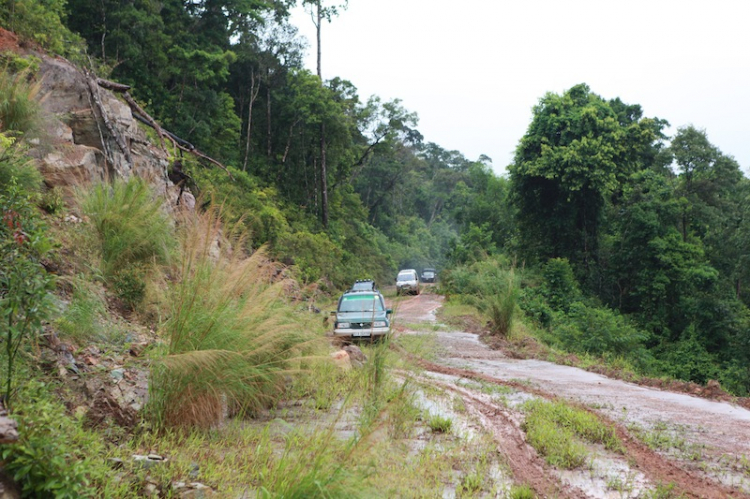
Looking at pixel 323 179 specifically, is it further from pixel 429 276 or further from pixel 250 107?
pixel 429 276

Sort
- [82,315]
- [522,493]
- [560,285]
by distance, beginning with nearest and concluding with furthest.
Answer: [522,493], [82,315], [560,285]

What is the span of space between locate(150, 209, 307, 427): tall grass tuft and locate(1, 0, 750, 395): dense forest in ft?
34.4

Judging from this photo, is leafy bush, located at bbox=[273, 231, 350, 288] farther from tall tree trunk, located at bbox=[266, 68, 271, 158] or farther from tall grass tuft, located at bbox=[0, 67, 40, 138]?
tall grass tuft, located at bbox=[0, 67, 40, 138]

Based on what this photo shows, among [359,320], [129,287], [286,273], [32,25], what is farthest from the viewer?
[359,320]

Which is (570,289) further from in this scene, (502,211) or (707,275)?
(502,211)

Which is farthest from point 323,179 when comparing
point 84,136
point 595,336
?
point 84,136

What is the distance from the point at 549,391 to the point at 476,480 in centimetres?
Answer: 528

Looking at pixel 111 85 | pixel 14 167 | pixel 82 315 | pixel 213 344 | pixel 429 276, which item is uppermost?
pixel 111 85

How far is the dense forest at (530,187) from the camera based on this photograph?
22438mm

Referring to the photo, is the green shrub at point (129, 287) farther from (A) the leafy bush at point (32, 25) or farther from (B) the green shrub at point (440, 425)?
(A) the leafy bush at point (32, 25)

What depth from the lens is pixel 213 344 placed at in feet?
16.2

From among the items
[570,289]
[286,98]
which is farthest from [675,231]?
[286,98]

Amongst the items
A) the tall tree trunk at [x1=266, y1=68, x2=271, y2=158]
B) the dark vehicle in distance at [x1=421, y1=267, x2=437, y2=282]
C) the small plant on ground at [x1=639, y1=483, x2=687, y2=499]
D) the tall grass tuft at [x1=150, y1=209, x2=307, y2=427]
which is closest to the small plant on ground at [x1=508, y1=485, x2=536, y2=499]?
the small plant on ground at [x1=639, y1=483, x2=687, y2=499]

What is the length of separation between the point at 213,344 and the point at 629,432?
5146mm
